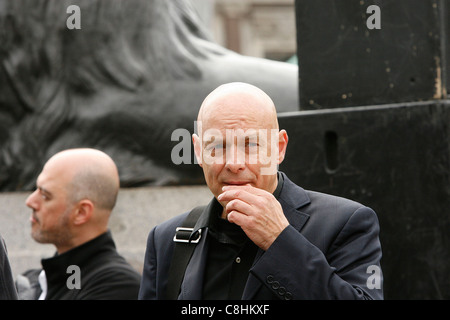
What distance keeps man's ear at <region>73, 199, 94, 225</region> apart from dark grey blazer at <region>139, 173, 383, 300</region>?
1.95 metres

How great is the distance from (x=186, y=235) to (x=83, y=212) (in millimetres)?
2238

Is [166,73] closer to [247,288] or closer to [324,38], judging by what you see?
[324,38]

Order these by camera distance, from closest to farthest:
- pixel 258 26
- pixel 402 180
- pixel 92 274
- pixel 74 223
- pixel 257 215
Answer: pixel 257 215 < pixel 402 180 < pixel 92 274 < pixel 74 223 < pixel 258 26

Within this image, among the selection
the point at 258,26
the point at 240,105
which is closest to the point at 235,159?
the point at 240,105

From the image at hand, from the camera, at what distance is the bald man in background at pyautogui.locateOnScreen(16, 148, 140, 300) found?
4.61m

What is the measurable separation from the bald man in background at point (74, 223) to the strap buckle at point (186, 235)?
184cm

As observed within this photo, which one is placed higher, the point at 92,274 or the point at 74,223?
the point at 74,223

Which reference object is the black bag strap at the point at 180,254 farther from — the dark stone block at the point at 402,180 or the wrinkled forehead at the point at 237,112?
the dark stone block at the point at 402,180

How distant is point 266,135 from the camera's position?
2576mm

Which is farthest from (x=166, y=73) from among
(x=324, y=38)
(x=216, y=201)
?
(x=216, y=201)

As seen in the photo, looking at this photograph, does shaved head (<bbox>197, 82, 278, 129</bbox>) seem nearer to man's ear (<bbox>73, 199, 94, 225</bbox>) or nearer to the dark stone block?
the dark stone block

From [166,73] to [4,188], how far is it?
1.53 m

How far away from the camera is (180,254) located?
274cm

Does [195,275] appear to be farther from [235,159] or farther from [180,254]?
[235,159]
